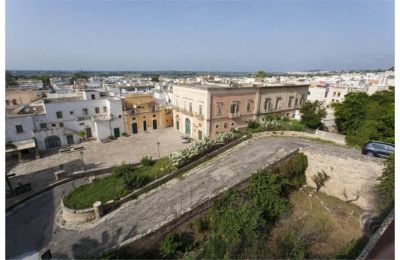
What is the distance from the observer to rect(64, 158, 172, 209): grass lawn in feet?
37.2

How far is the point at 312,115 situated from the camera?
20.8m

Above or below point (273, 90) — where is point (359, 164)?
below

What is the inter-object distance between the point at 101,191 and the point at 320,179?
46.5 feet

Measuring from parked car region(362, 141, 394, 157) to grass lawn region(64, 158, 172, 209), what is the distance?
40.3 ft

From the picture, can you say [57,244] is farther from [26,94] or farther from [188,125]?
[26,94]

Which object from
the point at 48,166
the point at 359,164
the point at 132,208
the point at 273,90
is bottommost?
the point at 48,166

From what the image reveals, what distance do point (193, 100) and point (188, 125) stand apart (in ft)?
12.5

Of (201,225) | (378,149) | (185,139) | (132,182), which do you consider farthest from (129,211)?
(378,149)

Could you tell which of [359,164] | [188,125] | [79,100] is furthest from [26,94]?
[359,164]

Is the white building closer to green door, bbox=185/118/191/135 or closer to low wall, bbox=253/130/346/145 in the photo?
green door, bbox=185/118/191/135

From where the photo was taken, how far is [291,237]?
8.53 metres

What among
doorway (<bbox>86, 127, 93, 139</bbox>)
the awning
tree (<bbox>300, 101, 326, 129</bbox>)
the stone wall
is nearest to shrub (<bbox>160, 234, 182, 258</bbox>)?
the stone wall

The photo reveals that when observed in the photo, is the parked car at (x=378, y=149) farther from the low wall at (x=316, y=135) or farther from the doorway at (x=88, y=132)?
the doorway at (x=88, y=132)

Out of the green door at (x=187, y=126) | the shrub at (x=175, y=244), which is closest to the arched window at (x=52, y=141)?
the green door at (x=187, y=126)
